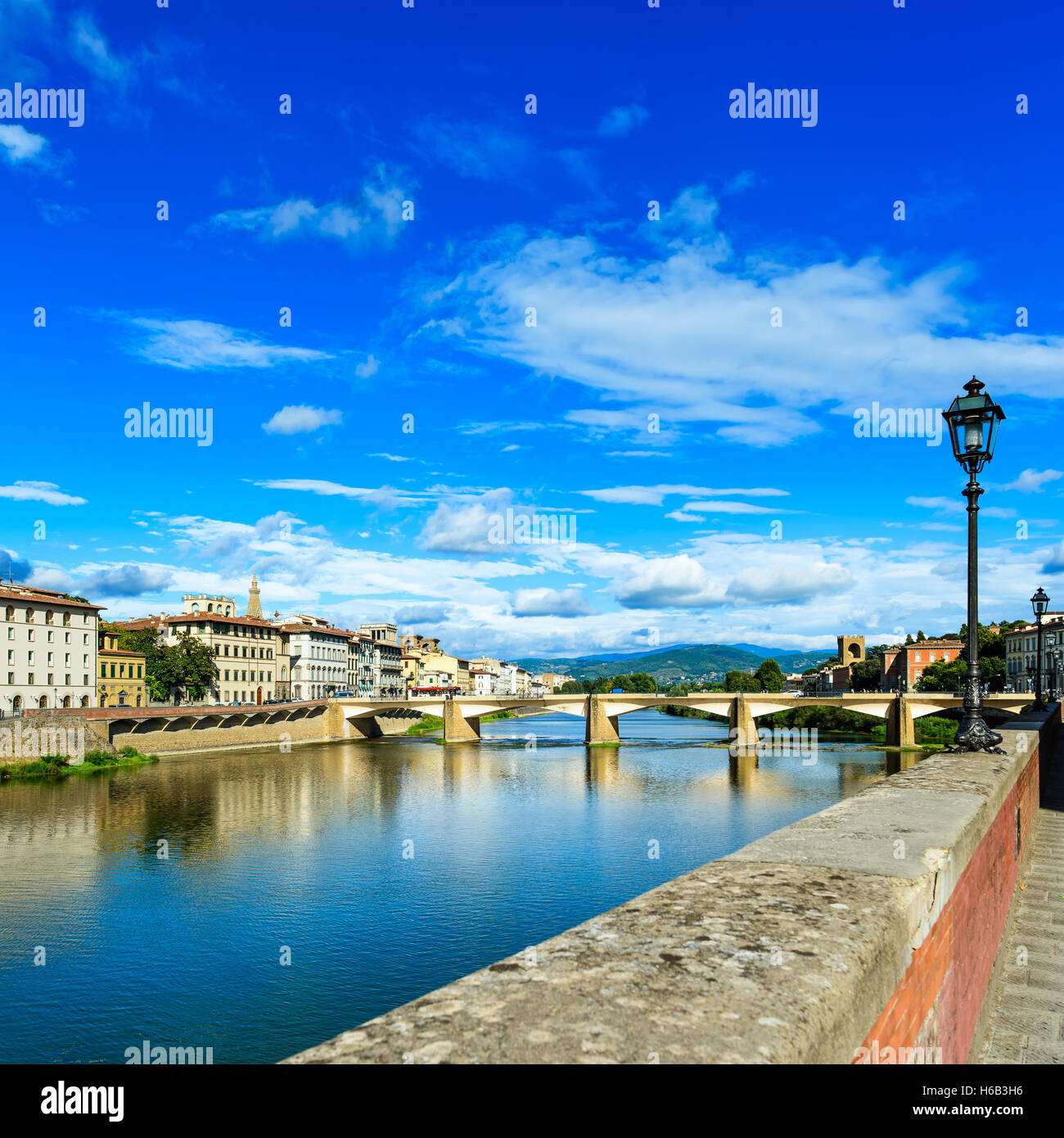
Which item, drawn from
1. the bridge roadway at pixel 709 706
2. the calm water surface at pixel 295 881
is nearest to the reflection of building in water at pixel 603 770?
the calm water surface at pixel 295 881

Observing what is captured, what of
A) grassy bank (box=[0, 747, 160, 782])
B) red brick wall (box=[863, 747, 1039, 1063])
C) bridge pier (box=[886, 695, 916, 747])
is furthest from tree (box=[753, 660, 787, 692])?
red brick wall (box=[863, 747, 1039, 1063])

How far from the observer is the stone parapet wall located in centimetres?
220

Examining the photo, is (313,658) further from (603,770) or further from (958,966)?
(958,966)

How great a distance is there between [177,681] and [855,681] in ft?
332

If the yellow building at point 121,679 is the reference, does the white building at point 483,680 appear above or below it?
below

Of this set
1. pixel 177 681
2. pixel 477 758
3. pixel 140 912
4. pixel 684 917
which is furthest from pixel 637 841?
pixel 177 681

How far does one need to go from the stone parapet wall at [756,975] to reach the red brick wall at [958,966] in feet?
0.06

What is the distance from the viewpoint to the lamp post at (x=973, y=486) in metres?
10.4

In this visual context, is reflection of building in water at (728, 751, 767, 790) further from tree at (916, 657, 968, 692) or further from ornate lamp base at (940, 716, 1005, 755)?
tree at (916, 657, 968, 692)

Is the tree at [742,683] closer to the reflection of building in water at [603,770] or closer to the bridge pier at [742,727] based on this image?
the bridge pier at [742,727]

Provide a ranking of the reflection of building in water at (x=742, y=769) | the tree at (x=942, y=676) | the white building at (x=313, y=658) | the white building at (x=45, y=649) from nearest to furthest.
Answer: the reflection of building in water at (x=742, y=769) → the white building at (x=45, y=649) → the tree at (x=942, y=676) → the white building at (x=313, y=658)

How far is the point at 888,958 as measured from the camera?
3.06m

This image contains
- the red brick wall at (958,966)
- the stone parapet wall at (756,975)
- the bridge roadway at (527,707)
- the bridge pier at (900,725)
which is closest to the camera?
the stone parapet wall at (756,975)

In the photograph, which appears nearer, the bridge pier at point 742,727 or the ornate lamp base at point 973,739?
the ornate lamp base at point 973,739
